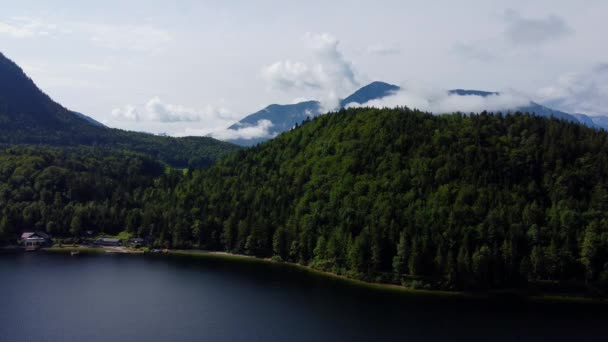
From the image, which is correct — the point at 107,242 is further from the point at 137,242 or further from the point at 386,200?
the point at 386,200

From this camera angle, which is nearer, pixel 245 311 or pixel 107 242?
pixel 245 311

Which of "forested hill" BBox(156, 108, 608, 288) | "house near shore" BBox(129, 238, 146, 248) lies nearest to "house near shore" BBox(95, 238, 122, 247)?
"house near shore" BBox(129, 238, 146, 248)

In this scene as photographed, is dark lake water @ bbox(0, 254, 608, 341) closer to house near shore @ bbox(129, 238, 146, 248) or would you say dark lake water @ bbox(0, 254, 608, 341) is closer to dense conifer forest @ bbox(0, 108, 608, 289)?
dense conifer forest @ bbox(0, 108, 608, 289)

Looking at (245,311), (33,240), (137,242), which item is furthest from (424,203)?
(33,240)

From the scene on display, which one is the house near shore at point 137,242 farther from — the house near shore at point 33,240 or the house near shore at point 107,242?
the house near shore at point 33,240

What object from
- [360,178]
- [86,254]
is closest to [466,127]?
[360,178]
